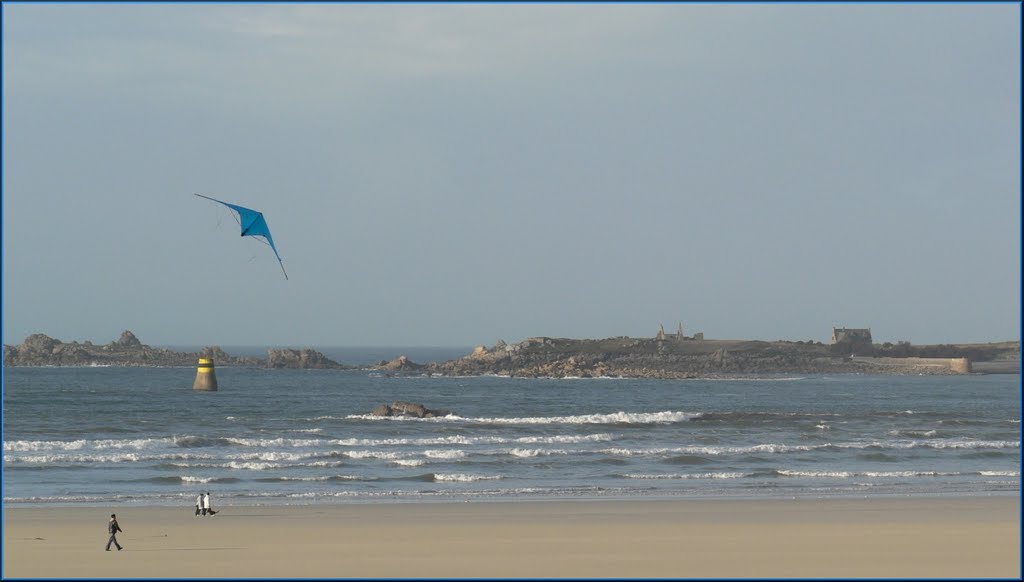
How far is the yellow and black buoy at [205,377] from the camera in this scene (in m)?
55.4

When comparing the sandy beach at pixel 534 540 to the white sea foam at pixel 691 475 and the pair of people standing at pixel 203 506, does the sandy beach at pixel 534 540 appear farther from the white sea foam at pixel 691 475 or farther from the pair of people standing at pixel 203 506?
the white sea foam at pixel 691 475

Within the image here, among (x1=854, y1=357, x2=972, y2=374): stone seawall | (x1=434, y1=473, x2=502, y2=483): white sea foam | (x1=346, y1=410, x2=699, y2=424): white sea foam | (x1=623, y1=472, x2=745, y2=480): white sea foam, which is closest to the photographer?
(x1=434, y1=473, x2=502, y2=483): white sea foam

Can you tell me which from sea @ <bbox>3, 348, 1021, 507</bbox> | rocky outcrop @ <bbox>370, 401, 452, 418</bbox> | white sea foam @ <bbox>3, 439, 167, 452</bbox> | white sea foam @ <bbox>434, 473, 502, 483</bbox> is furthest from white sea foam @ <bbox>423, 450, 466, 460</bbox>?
rocky outcrop @ <bbox>370, 401, 452, 418</bbox>

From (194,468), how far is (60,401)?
24.4 m

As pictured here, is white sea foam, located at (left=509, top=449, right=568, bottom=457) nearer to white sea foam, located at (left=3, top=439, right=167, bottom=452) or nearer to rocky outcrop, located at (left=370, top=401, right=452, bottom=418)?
white sea foam, located at (left=3, top=439, right=167, bottom=452)

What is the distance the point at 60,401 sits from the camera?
4388 cm

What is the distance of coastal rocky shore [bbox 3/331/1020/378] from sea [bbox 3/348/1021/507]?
34.5 m

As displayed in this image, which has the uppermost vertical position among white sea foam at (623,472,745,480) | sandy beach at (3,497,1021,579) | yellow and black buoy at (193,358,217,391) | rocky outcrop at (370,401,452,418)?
yellow and black buoy at (193,358,217,391)

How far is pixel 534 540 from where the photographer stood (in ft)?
48.1

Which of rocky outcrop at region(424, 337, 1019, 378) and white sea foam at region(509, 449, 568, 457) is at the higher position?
rocky outcrop at region(424, 337, 1019, 378)

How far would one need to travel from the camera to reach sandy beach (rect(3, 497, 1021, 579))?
1280 centimetres

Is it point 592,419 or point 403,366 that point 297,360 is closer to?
point 403,366

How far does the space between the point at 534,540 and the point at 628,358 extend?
238 feet

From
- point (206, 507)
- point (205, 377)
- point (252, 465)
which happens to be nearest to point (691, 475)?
point (252, 465)
